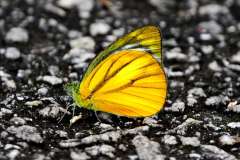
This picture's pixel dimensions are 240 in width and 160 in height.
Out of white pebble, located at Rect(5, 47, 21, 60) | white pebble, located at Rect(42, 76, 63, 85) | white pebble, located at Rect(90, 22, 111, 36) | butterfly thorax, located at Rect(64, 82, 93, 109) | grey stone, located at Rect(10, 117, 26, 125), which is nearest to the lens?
A: grey stone, located at Rect(10, 117, 26, 125)

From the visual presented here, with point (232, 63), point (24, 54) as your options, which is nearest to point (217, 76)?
point (232, 63)

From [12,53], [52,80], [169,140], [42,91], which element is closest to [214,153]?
[169,140]

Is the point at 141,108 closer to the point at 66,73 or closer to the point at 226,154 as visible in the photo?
the point at 226,154

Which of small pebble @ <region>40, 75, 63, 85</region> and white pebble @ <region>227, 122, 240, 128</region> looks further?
small pebble @ <region>40, 75, 63, 85</region>


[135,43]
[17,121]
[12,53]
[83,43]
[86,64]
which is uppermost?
[83,43]

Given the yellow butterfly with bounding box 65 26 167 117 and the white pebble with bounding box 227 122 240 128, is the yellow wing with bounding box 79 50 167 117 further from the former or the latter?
the white pebble with bounding box 227 122 240 128

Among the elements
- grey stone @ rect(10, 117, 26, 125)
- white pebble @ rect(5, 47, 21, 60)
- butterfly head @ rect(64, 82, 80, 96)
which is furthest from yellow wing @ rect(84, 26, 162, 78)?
white pebble @ rect(5, 47, 21, 60)

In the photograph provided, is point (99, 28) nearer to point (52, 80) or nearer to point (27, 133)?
point (52, 80)
